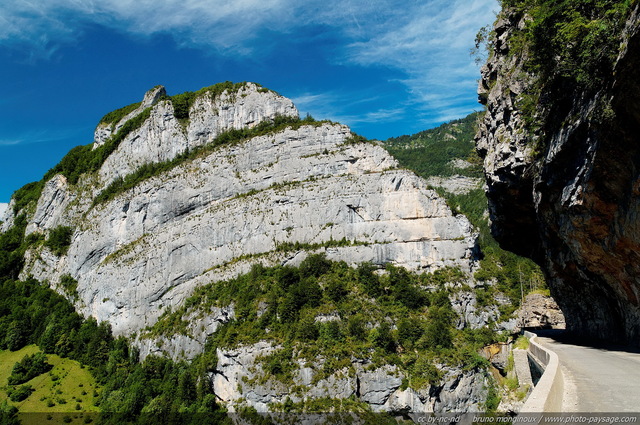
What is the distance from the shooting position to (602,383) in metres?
10.9

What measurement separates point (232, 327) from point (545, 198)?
43990 millimetres

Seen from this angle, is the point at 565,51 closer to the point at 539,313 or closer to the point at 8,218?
the point at 539,313

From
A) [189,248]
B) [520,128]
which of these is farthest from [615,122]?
[189,248]

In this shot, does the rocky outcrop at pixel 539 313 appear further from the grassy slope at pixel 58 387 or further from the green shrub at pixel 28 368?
the green shrub at pixel 28 368

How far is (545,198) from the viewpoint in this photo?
21.1 m

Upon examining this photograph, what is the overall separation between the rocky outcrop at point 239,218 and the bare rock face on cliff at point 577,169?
101 feet

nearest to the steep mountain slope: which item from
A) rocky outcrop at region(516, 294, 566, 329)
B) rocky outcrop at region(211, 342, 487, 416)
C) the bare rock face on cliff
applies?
rocky outcrop at region(211, 342, 487, 416)

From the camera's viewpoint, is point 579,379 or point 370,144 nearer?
point 579,379

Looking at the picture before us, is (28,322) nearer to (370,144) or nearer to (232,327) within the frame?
(232,327)

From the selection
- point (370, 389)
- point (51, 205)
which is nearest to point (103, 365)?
point (370, 389)

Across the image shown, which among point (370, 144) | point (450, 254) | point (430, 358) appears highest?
point (370, 144)

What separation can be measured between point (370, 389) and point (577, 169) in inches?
1364

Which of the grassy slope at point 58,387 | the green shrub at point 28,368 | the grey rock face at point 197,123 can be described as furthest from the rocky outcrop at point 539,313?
the green shrub at point 28,368

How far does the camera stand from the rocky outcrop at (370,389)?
1663 inches
